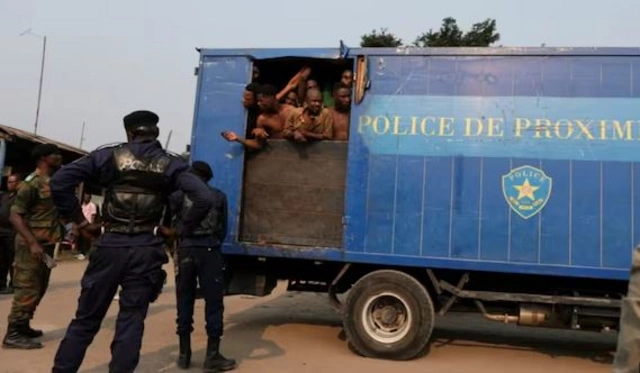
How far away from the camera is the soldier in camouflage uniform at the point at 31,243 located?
534 centimetres

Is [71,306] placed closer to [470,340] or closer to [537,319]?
[470,340]

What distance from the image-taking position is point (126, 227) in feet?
12.8

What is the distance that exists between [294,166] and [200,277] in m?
1.65

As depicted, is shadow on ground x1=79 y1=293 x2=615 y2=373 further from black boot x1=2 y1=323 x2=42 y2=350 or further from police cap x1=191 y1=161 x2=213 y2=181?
police cap x1=191 y1=161 x2=213 y2=181

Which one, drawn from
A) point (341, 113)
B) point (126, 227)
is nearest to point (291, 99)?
point (341, 113)

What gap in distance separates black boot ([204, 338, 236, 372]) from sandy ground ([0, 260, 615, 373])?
0.15m

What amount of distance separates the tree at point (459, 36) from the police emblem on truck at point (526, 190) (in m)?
17.1

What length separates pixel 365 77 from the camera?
232 inches

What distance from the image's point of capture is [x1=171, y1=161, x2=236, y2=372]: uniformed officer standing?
A: 16.1 feet

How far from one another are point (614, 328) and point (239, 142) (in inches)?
156

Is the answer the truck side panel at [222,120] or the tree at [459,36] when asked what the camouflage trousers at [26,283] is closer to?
the truck side panel at [222,120]

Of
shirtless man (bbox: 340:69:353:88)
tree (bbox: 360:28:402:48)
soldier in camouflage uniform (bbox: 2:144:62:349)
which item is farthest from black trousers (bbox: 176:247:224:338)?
tree (bbox: 360:28:402:48)

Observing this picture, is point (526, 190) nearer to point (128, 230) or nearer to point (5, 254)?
point (128, 230)

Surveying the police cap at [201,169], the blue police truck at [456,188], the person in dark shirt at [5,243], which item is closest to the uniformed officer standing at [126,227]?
Answer: the police cap at [201,169]
